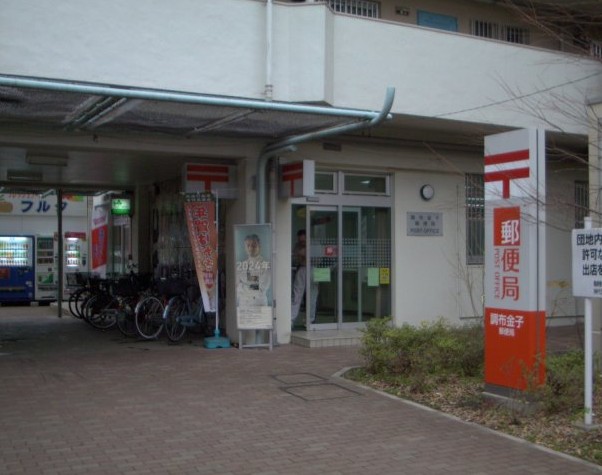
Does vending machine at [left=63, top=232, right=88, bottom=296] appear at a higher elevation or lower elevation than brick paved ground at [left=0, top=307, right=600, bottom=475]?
higher

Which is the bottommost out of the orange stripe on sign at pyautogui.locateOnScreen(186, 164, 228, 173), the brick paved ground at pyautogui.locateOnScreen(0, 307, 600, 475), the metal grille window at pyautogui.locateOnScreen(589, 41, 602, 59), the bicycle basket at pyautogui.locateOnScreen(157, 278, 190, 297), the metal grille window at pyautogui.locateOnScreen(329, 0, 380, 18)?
the brick paved ground at pyautogui.locateOnScreen(0, 307, 600, 475)

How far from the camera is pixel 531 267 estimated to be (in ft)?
24.3

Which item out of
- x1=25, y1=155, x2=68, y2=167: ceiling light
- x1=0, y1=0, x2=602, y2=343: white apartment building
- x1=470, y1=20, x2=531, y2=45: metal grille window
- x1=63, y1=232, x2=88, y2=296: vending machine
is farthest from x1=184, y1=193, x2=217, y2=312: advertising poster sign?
x1=63, y1=232, x2=88, y2=296: vending machine

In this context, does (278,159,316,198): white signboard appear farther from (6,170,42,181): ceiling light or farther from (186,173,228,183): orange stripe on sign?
(6,170,42,181): ceiling light

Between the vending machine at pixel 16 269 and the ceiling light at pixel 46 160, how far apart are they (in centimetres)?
1109

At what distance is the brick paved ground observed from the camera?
19.4 feet

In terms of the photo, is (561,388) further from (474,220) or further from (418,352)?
(474,220)

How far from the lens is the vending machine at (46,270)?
79.6 ft

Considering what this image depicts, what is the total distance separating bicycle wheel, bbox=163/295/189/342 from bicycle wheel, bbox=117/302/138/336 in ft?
4.56

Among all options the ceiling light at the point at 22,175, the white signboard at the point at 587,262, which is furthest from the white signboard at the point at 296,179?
the ceiling light at the point at 22,175

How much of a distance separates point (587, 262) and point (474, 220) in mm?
8447

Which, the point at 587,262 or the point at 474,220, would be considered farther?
the point at 474,220

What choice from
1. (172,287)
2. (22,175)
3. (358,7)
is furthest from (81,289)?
(358,7)

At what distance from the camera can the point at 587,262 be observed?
6.94m
